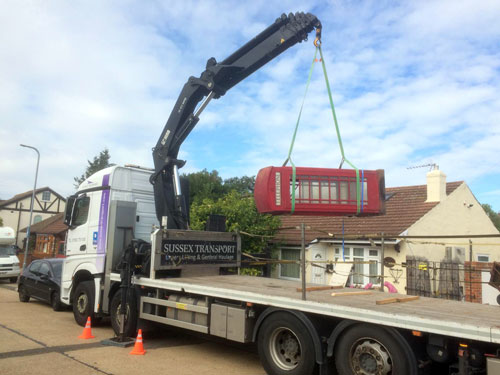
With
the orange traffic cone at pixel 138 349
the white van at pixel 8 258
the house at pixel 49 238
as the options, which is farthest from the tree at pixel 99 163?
the orange traffic cone at pixel 138 349

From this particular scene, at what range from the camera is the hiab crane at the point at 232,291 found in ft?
14.5

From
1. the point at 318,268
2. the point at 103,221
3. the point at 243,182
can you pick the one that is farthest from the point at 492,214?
the point at 103,221

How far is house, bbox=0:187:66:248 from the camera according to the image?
148 ft

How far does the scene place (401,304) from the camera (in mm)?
5348

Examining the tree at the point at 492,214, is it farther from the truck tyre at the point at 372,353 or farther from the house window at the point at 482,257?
the truck tyre at the point at 372,353

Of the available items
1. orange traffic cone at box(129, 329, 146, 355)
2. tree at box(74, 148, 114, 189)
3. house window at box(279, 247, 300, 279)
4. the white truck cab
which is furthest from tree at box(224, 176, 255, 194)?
orange traffic cone at box(129, 329, 146, 355)

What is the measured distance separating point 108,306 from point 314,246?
9283 millimetres

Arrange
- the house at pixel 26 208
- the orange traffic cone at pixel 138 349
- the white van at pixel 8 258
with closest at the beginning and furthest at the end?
the orange traffic cone at pixel 138 349 < the white van at pixel 8 258 < the house at pixel 26 208

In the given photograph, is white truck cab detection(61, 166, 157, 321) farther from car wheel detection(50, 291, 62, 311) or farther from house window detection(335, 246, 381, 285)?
A: house window detection(335, 246, 381, 285)

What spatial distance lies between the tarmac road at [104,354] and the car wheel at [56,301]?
2074 mm

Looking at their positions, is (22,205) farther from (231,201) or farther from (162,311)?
(162,311)

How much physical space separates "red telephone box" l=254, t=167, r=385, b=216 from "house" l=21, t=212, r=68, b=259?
29.9 m

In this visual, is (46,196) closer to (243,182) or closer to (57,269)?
(243,182)

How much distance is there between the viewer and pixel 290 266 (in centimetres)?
1719
